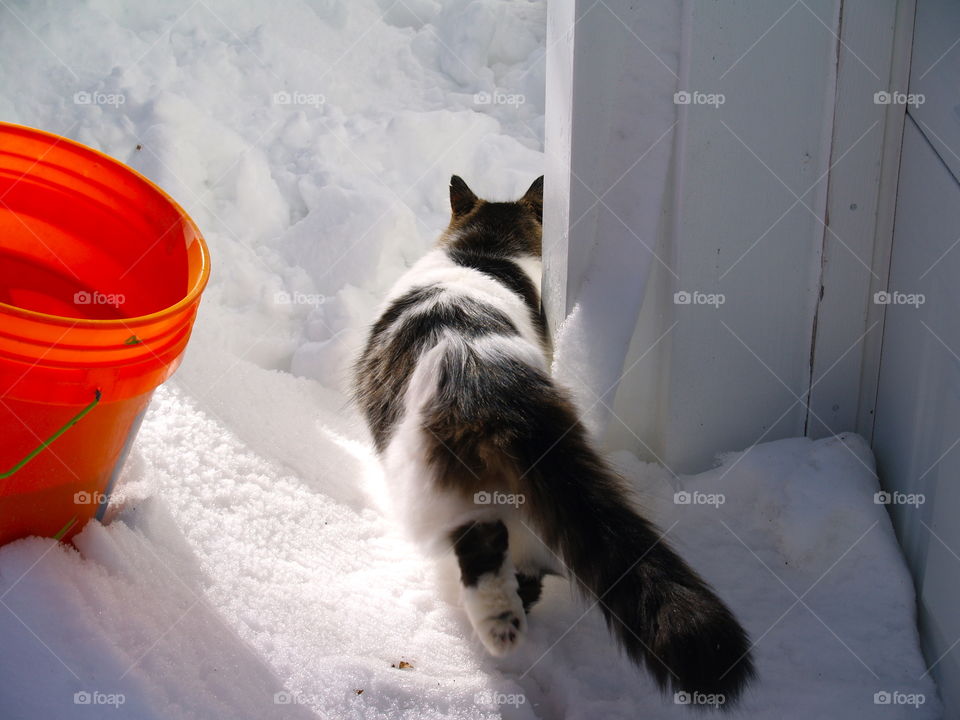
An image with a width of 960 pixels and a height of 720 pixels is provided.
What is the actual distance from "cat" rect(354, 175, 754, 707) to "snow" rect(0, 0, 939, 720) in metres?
0.22

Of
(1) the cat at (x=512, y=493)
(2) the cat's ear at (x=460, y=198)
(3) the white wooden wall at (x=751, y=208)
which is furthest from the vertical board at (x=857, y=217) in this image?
(2) the cat's ear at (x=460, y=198)

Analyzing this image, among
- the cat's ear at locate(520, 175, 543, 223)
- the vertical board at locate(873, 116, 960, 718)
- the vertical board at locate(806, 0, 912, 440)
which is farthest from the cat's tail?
the cat's ear at locate(520, 175, 543, 223)

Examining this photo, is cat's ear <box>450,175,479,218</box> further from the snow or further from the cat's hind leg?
the cat's hind leg

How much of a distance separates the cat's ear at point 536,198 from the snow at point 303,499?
0.58m

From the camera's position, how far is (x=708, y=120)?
1969mm

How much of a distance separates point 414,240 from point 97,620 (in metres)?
2.19

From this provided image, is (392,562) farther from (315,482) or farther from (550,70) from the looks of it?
(550,70)

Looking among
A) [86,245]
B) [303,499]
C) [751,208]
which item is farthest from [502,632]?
[86,245]

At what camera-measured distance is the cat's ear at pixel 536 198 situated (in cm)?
288

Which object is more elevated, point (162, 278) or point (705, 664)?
point (162, 278)

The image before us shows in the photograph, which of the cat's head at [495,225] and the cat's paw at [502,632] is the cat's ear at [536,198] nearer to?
the cat's head at [495,225]

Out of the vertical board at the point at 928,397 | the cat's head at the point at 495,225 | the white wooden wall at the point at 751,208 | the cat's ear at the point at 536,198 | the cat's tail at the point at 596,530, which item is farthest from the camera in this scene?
the cat's ear at the point at 536,198

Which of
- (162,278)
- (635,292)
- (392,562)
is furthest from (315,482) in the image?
(635,292)

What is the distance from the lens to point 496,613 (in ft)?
5.38
